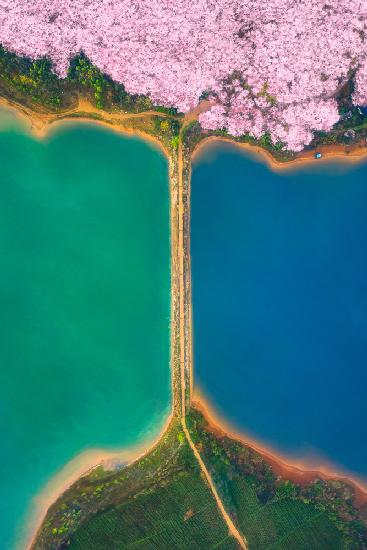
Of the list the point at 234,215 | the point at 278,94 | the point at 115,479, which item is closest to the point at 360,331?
the point at 234,215

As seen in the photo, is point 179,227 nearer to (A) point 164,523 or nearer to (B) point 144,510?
(B) point 144,510

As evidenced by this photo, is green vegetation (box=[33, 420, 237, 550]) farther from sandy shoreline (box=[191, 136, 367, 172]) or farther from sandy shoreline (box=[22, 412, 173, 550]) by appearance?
sandy shoreline (box=[191, 136, 367, 172])

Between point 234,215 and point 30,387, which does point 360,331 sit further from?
point 30,387

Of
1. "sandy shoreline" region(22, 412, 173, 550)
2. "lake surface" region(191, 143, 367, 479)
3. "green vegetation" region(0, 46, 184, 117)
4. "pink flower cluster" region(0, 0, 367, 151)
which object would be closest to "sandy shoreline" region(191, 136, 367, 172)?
"lake surface" region(191, 143, 367, 479)

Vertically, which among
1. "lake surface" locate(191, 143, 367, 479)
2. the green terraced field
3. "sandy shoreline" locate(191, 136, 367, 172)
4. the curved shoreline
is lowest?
the green terraced field

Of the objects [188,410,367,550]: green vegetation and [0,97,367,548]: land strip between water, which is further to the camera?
[188,410,367,550]: green vegetation

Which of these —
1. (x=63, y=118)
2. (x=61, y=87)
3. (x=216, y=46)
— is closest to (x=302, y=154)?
(x=216, y=46)

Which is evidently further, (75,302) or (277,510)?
(277,510)
